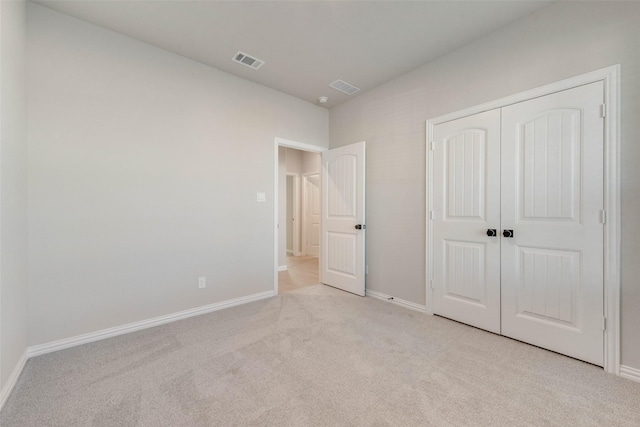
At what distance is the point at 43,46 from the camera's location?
6.86 ft

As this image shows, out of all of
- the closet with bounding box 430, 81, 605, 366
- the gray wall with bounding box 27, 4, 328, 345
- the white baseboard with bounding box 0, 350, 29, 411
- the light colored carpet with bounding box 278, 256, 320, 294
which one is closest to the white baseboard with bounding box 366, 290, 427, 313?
the closet with bounding box 430, 81, 605, 366

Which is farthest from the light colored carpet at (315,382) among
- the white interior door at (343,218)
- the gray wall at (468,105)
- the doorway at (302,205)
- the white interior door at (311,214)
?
the white interior door at (311,214)

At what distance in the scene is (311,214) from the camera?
22.2 feet

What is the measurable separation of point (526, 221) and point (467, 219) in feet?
1.54

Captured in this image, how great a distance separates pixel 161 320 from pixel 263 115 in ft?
8.46

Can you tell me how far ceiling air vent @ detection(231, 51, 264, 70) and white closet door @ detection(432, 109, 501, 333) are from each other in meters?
2.04

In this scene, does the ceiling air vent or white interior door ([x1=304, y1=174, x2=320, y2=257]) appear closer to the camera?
the ceiling air vent

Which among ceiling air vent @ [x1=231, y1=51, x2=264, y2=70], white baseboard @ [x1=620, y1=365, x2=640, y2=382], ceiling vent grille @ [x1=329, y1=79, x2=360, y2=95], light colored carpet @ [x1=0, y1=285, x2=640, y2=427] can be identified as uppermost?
ceiling air vent @ [x1=231, y1=51, x2=264, y2=70]

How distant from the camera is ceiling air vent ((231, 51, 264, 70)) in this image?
2.73m

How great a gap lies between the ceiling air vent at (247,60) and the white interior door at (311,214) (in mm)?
3755

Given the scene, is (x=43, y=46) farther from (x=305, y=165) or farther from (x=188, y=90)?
(x=305, y=165)

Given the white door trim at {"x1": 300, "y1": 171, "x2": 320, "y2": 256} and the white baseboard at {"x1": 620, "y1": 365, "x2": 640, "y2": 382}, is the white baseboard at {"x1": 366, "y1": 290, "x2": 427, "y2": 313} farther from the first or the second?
the white door trim at {"x1": 300, "y1": 171, "x2": 320, "y2": 256}

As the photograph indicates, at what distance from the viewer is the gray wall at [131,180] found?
2.10 metres

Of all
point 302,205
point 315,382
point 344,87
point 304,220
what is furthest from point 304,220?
point 315,382
